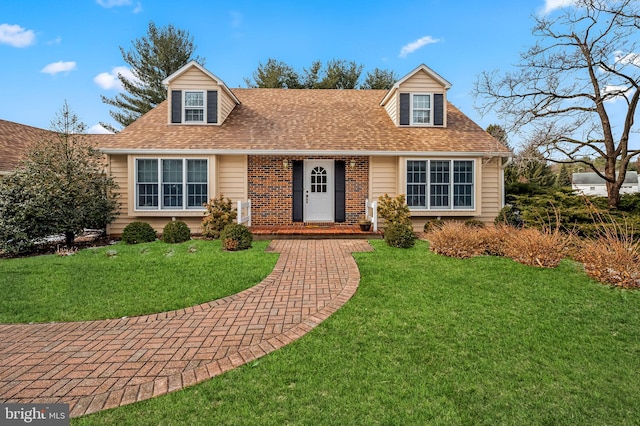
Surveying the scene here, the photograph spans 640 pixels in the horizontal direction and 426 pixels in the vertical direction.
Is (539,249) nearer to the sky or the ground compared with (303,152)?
nearer to the ground

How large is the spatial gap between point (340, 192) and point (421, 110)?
186 inches

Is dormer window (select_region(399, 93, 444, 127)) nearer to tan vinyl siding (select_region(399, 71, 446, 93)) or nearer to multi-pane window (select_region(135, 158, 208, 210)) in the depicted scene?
tan vinyl siding (select_region(399, 71, 446, 93))

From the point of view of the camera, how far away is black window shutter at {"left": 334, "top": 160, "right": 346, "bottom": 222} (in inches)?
461

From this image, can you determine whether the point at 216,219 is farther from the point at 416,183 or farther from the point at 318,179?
the point at 416,183

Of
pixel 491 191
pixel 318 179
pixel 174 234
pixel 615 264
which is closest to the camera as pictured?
pixel 615 264

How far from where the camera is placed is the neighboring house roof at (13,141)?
12.1 m

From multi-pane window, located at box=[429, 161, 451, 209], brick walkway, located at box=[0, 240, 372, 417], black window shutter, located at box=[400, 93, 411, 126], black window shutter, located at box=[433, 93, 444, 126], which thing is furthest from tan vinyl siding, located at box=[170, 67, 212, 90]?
brick walkway, located at box=[0, 240, 372, 417]

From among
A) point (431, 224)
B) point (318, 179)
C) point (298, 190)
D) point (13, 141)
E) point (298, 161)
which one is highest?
point (13, 141)

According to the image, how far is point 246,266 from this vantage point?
662 centimetres

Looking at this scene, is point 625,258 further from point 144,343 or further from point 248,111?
point 248,111

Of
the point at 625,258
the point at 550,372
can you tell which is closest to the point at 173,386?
the point at 550,372

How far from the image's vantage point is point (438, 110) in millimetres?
12383

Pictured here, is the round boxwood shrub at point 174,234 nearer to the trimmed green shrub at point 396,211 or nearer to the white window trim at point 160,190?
the white window trim at point 160,190

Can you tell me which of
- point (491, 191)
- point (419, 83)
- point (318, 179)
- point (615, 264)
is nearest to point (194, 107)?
point (318, 179)
